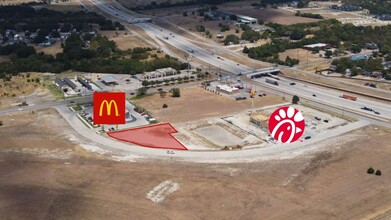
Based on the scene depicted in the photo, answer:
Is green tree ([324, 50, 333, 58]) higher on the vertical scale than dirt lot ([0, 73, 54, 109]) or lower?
higher

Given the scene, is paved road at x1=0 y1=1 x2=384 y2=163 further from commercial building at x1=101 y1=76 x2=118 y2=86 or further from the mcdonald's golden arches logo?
commercial building at x1=101 y1=76 x2=118 y2=86

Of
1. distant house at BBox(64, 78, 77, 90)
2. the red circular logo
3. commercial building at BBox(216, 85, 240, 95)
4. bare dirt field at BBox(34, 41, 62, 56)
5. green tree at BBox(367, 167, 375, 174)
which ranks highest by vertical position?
the red circular logo

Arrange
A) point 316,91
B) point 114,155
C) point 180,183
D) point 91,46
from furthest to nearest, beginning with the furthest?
1. point 91,46
2. point 316,91
3. point 114,155
4. point 180,183

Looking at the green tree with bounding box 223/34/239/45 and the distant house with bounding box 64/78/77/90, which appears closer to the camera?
the distant house with bounding box 64/78/77/90

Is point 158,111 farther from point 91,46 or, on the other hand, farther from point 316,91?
point 91,46

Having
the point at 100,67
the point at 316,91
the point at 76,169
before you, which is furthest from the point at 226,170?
the point at 100,67

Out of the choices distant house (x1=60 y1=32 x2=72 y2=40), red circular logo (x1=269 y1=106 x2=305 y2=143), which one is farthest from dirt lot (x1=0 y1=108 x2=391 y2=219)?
distant house (x1=60 y1=32 x2=72 y2=40)

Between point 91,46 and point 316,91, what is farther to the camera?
point 91,46
